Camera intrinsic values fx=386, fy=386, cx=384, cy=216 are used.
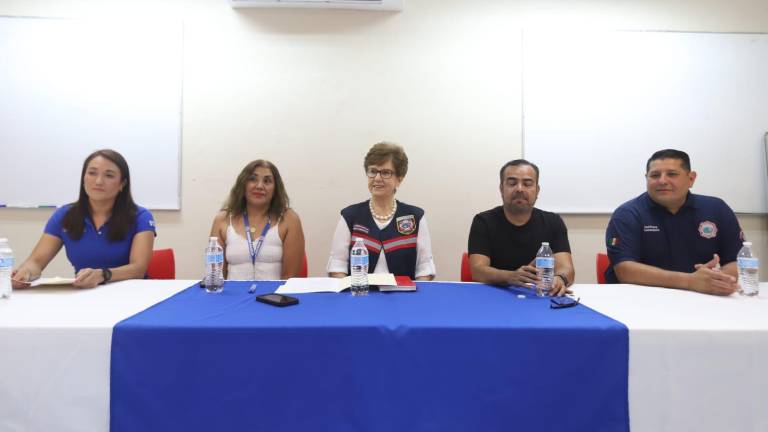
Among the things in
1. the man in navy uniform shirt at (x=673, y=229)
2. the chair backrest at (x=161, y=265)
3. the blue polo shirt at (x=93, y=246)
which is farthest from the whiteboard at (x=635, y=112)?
the blue polo shirt at (x=93, y=246)

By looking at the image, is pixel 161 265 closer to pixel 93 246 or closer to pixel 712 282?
pixel 93 246

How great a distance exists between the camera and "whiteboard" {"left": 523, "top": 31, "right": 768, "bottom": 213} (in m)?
3.15

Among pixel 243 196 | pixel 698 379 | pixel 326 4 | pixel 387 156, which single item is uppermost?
pixel 326 4

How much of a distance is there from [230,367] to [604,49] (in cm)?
352

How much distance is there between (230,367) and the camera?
1.13 meters

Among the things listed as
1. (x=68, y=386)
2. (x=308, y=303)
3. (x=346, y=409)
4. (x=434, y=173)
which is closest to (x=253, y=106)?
(x=434, y=173)

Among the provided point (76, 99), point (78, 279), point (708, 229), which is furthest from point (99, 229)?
point (708, 229)

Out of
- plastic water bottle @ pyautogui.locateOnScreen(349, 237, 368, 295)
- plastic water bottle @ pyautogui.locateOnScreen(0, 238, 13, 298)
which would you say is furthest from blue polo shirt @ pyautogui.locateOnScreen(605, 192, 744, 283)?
plastic water bottle @ pyautogui.locateOnScreen(0, 238, 13, 298)

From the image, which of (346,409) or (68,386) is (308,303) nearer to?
(346,409)

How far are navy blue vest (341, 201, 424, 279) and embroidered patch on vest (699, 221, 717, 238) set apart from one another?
1.52m

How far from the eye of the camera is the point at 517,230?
2.12 m

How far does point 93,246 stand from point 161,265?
1.43ft

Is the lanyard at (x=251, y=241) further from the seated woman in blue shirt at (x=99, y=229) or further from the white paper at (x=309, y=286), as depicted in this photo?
the white paper at (x=309, y=286)

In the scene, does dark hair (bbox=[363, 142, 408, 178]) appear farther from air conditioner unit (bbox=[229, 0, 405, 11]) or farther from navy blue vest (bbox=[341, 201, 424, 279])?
air conditioner unit (bbox=[229, 0, 405, 11])
